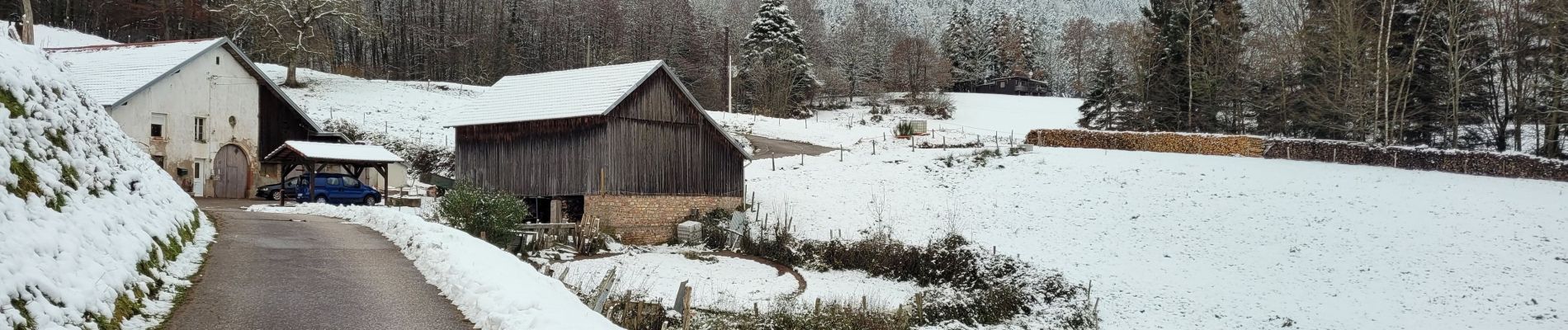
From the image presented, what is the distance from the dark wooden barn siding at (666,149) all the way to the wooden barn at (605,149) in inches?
1.3

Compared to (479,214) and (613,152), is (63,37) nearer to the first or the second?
(613,152)

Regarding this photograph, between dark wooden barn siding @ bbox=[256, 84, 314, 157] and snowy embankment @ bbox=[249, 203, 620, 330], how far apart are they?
25420 mm

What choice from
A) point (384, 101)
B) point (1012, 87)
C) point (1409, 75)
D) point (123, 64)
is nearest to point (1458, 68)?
point (1409, 75)

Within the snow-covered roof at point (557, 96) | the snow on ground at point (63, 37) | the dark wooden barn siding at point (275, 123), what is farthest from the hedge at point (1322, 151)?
the snow on ground at point (63, 37)

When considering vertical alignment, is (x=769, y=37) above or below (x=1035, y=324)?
above

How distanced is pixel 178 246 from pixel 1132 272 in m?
22.6

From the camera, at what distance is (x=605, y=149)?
32.0 metres

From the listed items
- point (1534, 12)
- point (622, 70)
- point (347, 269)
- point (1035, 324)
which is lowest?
point (1035, 324)

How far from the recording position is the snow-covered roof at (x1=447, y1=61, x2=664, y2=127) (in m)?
32.5

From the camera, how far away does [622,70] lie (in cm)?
3444

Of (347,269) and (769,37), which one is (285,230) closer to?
(347,269)

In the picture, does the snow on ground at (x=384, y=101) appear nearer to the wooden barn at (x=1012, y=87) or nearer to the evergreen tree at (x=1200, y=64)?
the evergreen tree at (x=1200, y=64)

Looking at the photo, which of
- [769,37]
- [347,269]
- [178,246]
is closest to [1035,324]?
[347,269]

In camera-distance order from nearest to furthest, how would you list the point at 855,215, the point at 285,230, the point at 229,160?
the point at 285,230
the point at 855,215
the point at 229,160
